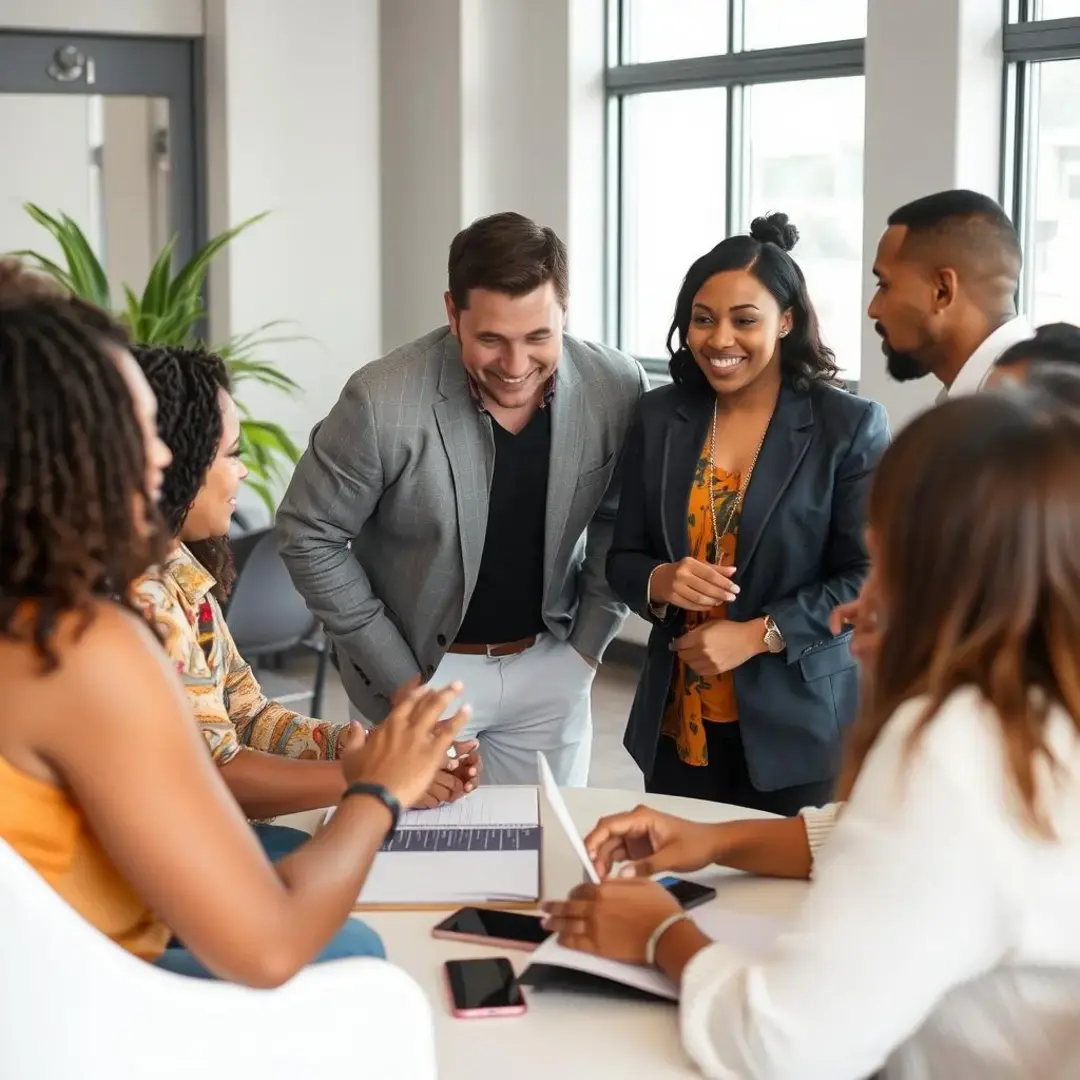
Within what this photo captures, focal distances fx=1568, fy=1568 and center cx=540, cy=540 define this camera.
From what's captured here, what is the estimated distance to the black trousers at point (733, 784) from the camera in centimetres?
254

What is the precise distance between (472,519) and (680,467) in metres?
0.40

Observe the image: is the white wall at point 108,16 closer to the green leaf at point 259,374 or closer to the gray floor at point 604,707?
the green leaf at point 259,374

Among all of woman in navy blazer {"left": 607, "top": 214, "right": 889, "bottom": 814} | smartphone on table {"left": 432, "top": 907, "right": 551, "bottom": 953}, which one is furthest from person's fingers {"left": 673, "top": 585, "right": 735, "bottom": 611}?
smartphone on table {"left": 432, "top": 907, "right": 551, "bottom": 953}

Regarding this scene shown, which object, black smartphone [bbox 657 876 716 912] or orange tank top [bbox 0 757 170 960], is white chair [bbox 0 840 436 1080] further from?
black smartphone [bbox 657 876 716 912]

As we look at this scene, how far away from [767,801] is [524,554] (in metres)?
0.63

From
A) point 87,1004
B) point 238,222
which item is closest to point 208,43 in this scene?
point 238,222

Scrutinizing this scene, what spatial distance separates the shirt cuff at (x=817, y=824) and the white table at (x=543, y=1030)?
0.08 meters

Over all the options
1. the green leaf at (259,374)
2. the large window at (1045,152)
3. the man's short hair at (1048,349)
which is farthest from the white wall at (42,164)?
the man's short hair at (1048,349)

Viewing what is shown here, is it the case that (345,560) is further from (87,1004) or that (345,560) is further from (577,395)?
(87,1004)

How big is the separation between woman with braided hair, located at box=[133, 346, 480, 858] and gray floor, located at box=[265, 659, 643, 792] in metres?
2.53

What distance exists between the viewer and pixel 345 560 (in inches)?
110

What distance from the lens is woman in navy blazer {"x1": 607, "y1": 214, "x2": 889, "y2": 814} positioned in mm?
2477

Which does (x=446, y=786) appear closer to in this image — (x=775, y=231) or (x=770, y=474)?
(x=770, y=474)

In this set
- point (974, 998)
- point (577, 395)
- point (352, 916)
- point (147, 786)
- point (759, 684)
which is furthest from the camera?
point (577, 395)
